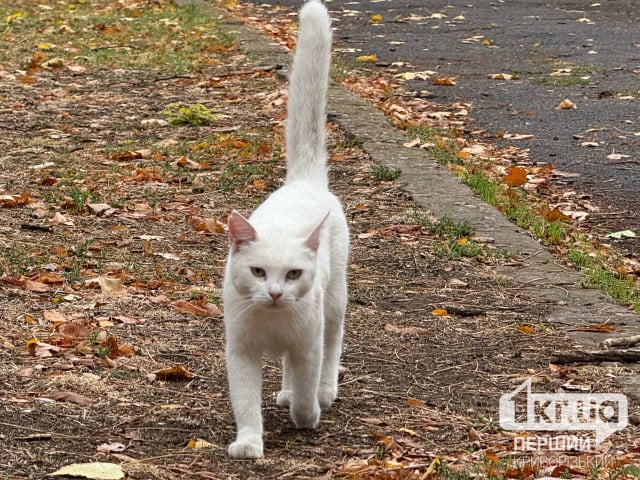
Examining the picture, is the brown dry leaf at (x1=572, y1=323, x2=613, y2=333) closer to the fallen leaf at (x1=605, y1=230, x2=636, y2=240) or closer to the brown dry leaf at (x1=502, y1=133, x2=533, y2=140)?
the fallen leaf at (x1=605, y1=230, x2=636, y2=240)

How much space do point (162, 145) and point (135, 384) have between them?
3.78 m

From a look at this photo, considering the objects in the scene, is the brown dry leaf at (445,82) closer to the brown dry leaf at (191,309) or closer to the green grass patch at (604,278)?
the green grass patch at (604,278)

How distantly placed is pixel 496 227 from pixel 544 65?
4.68m

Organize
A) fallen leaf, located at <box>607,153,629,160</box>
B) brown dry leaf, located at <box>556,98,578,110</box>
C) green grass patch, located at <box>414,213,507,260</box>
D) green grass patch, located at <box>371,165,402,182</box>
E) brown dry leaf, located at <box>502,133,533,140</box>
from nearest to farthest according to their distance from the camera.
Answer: green grass patch, located at <box>414,213,507,260</box> < green grass patch, located at <box>371,165,402,182</box> < fallen leaf, located at <box>607,153,629,160</box> < brown dry leaf, located at <box>502,133,533,140</box> < brown dry leaf, located at <box>556,98,578,110</box>

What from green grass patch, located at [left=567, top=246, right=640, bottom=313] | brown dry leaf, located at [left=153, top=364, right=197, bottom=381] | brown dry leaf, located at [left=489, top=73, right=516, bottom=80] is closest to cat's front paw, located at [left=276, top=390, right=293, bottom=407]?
brown dry leaf, located at [left=153, top=364, right=197, bottom=381]

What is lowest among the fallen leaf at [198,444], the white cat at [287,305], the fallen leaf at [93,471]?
the fallen leaf at [198,444]

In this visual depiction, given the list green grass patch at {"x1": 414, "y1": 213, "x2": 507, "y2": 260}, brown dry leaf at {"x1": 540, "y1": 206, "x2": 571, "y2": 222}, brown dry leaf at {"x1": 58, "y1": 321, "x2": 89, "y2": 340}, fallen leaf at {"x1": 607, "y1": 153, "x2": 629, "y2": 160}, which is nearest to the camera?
brown dry leaf at {"x1": 58, "y1": 321, "x2": 89, "y2": 340}

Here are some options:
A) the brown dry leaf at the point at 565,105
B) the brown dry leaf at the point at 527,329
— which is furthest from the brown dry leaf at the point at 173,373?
the brown dry leaf at the point at 565,105

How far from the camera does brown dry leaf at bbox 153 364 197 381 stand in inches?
153

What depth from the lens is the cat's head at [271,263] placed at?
3.21 m

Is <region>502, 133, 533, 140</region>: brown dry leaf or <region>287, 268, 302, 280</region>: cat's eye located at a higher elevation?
<region>287, 268, 302, 280</region>: cat's eye

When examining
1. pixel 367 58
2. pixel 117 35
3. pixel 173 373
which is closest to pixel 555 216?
pixel 173 373

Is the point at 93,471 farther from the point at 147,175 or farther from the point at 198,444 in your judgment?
the point at 147,175

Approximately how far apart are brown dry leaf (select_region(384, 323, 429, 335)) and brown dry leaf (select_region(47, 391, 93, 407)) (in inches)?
51.6
